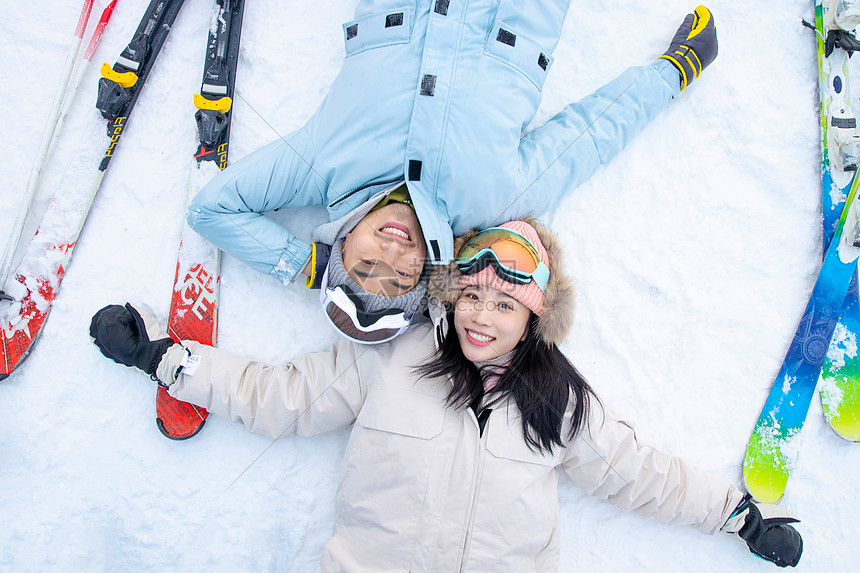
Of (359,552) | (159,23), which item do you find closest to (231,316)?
(359,552)

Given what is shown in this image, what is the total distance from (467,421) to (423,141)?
44.5 inches

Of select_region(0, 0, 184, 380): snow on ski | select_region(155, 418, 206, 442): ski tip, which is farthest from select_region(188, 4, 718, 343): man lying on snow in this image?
select_region(155, 418, 206, 442): ski tip

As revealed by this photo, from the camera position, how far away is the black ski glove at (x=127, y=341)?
84.6 inches

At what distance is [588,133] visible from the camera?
2.32 metres

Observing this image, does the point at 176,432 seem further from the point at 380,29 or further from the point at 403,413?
the point at 380,29

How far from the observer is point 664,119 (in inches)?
103

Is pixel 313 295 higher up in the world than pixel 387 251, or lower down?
lower down

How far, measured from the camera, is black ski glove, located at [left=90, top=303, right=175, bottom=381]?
215cm

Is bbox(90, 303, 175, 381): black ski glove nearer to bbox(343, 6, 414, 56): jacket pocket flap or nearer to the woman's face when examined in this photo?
the woman's face

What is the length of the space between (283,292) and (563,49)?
6.19 feet

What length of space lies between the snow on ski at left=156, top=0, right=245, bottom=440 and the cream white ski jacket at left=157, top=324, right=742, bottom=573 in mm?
200

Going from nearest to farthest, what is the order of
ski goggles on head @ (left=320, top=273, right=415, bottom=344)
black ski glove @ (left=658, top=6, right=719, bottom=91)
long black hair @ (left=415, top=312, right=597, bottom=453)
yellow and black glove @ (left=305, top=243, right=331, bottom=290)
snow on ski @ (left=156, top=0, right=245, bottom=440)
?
ski goggles on head @ (left=320, top=273, right=415, bottom=344), long black hair @ (left=415, top=312, right=597, bottom=453), yellow and black glove @ (left=305, top=243, right=331, bottom=290), snow on ski @ (left=156, top=0, right=245, bottom=440), black ski glove @ (left=658, top=6, right=719, bottom=91)

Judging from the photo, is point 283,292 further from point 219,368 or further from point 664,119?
point 664,119

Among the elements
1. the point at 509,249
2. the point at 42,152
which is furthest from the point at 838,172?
the point at 42,152
